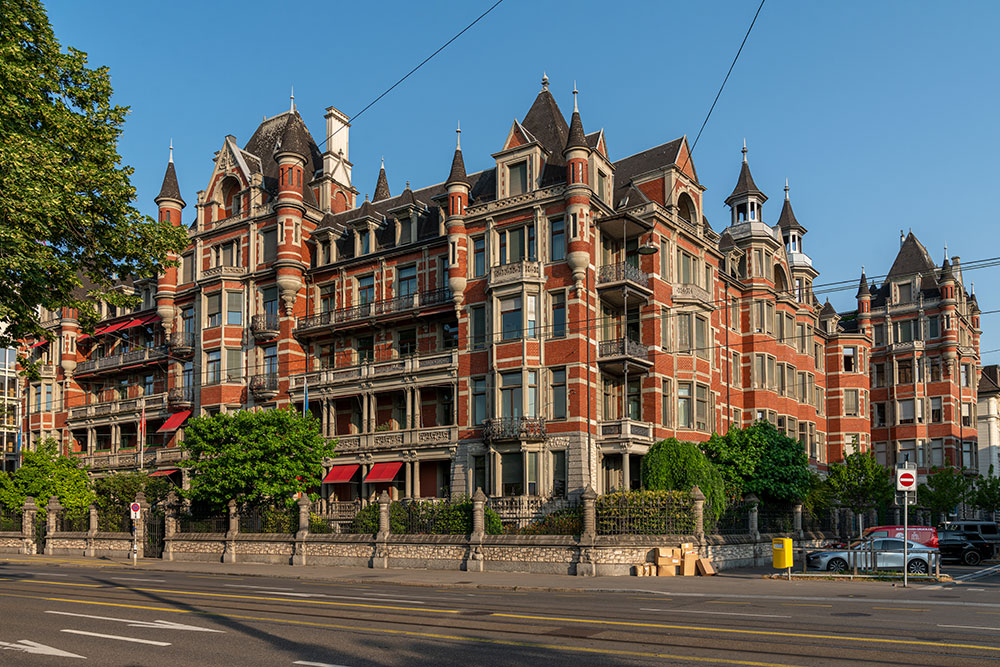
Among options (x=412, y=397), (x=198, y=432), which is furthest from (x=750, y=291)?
(x=198, y=432)

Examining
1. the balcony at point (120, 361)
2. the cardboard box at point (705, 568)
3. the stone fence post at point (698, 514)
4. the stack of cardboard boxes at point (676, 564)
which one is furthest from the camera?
the balcony at point (120, 361)

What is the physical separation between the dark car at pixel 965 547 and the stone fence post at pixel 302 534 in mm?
27907

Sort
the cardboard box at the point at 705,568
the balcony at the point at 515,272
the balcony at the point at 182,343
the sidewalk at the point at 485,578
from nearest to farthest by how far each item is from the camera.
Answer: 1. the sidewalk at the point at 485,578
2. the cardboard box at the point at 705,568
3. the balcony at the point at 515,272
4. the balcony at the point at 182,343

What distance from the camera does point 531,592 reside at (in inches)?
1030

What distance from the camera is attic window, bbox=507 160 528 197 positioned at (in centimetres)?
4497

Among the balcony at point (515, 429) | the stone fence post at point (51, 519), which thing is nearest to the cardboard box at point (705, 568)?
the balcony at point (515, 429)

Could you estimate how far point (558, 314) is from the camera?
43.2 m

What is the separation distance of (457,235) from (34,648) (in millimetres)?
34016

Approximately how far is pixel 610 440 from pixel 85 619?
28.3 m

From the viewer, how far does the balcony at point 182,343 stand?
183 ft

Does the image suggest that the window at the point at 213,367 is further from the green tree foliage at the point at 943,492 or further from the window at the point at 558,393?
the green tree foliage at the point at 943,492

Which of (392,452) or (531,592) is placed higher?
(392,452)

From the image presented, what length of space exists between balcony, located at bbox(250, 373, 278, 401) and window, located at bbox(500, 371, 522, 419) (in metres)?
15.3

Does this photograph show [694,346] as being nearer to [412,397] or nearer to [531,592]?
[412,397]
